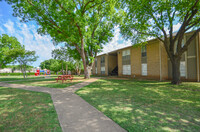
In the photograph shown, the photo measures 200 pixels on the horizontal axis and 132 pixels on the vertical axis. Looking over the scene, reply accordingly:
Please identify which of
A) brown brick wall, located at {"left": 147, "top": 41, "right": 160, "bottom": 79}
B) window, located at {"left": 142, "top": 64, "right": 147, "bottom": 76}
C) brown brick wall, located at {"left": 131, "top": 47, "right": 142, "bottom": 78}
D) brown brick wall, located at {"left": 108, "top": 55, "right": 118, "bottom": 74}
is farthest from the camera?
brown brick wall, located at {"left": 108, "top": 55, "right": 118, "bottom": 74}

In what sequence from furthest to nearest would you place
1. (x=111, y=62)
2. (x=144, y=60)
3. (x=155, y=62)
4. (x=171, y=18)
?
1. (x=111, y=62)
2. (x=144, y=60)
3. (x=155, y=62)
4. (x=171, y=18)

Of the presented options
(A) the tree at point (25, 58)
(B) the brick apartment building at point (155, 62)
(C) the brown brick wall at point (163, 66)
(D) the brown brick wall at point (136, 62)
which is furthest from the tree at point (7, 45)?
(C) the brown brick wall at point (163, 66)

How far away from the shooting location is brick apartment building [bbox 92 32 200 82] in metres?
12.7

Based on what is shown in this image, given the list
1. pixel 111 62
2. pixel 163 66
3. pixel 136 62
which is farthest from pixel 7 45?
pixel 163 66

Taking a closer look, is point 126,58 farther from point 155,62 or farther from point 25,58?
point 25,58

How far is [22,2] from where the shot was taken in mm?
12359

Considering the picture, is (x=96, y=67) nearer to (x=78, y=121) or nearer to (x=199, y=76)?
(x=199, y=76)

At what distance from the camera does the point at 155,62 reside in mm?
15680

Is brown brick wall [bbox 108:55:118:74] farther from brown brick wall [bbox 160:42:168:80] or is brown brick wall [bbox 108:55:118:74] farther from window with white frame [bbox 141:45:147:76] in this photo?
brown brick wall [bbox 160:42:168:80]

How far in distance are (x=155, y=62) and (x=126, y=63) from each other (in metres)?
6.45

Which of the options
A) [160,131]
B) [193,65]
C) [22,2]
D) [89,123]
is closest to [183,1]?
[193,65]

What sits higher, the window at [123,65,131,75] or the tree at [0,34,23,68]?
the tree at [0,34,23,68]

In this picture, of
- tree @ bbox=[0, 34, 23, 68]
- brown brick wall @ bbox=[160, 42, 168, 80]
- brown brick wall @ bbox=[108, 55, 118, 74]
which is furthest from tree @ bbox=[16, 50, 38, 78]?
brown brick wall @ bbox=[160, 42, 168, 80]

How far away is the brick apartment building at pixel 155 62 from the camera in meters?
12.7
